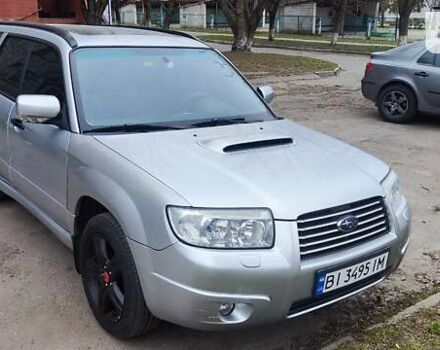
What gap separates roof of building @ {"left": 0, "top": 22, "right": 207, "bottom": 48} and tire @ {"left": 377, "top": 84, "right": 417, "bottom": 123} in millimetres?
5894

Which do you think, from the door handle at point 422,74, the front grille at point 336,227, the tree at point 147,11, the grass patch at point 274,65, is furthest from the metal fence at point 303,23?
the front grille at point 336,227

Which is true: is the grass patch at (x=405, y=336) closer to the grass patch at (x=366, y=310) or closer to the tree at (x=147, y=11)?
the grass patch at (x=366, y=310)

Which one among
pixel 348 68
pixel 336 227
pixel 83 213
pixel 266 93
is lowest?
pixel 348 68

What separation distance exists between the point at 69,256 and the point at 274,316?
80.1 inches

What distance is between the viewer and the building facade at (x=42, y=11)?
14219mm

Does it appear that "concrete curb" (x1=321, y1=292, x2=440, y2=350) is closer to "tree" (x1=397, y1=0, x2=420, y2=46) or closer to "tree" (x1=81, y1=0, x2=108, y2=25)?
"tree" (x1=81, y1=0, x2=108, y2=25)

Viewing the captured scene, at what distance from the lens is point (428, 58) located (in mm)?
9180

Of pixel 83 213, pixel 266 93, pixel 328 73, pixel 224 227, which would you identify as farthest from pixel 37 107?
pixel 328 73

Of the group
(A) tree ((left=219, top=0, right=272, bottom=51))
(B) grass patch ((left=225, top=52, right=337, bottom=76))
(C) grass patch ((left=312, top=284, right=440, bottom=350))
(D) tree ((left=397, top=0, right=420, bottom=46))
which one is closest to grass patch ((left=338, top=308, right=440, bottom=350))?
(C) grass patch ((left=312, top=284, right=440, bottom=350))

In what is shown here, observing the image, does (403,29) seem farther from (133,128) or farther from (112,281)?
(112,281)

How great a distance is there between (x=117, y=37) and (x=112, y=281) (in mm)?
1856

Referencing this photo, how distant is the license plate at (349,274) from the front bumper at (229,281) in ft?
0.17

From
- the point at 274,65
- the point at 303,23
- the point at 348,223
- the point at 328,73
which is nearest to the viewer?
the point at 348,223

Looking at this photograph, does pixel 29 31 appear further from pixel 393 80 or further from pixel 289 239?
pixel 393 80
